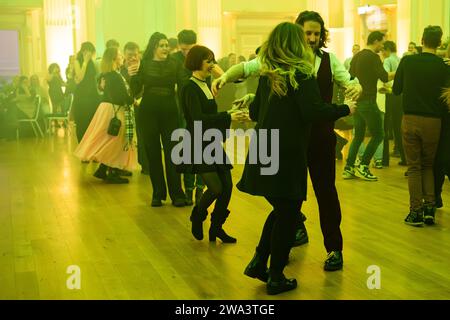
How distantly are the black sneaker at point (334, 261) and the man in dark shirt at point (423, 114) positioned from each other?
1532 mm

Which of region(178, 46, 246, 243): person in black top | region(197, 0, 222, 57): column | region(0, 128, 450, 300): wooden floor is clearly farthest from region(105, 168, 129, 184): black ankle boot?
region(197, 0, 222, 57): column

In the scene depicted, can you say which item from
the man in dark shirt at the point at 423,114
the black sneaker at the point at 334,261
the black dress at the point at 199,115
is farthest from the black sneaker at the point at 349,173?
the black sneaker at the point at 334,261

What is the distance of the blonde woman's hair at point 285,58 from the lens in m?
3.92

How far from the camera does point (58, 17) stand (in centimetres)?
1905

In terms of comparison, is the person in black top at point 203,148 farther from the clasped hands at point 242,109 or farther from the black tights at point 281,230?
the black tights at point 281,230

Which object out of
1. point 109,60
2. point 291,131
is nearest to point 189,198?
point 109,60

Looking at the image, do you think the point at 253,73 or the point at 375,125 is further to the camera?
the point at 375,125

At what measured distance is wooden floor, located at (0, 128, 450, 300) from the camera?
4336 millimetres

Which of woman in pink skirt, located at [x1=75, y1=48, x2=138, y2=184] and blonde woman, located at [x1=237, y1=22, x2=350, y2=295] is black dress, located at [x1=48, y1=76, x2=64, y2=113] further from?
blonde woman, located at [x1=237, y1=22, x2=350, y2=295]

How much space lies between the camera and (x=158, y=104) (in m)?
6.96

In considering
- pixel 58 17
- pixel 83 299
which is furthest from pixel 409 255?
pixel 58 17

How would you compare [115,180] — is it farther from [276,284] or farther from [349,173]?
[276,284]
